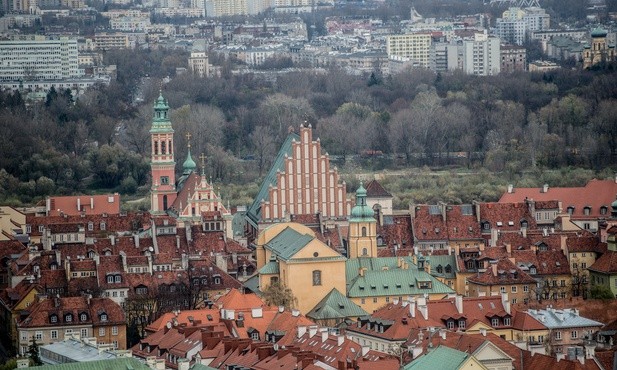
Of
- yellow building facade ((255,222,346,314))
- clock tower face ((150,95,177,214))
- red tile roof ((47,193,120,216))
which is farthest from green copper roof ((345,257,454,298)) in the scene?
clock tower face ((150,95,177,214))

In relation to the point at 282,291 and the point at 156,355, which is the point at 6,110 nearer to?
the point at 282,291

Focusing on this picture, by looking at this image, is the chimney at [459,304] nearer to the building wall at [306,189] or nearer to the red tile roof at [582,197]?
the building wall at [306,189]

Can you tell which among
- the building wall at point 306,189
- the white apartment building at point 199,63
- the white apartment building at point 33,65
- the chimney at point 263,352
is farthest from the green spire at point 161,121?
the white apartment building at point 33,65

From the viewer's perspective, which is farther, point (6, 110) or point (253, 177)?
point (6, 110)

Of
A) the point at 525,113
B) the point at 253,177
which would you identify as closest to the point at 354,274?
the point at 253,177

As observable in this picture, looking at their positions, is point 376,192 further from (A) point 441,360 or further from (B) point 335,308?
(A) point 441,360

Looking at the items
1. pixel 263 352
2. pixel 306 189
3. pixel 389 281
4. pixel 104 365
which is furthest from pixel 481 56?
pixel 104 365
